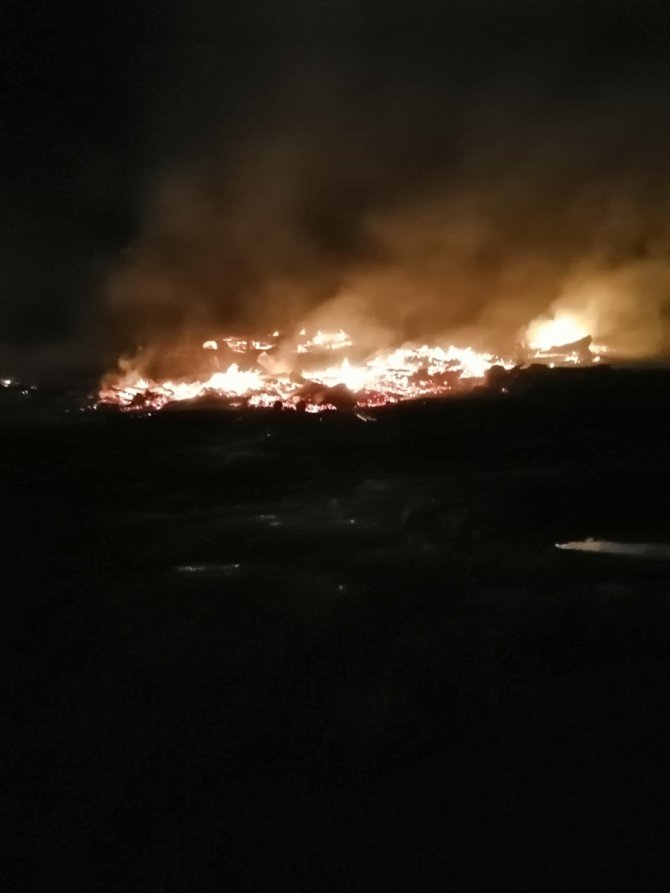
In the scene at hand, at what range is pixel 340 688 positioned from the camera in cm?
420

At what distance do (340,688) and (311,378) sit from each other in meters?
15.3

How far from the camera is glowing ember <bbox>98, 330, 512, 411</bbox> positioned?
639 inches

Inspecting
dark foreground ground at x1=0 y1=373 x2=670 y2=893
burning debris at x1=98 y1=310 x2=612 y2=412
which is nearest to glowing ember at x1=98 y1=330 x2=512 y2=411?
burning debris at x1=98 y1=310 x2=612 y2=412

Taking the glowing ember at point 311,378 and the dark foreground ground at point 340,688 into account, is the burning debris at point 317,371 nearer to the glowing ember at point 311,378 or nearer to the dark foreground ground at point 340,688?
the glowing ember at point 311,378

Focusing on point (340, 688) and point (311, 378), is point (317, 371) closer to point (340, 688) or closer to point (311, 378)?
point (311, 378)

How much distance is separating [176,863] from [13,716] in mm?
1374

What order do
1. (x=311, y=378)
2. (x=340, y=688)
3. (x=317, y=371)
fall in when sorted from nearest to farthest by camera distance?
1. (x=340, y=688)
2. (x=311, y=378)
3. (x=317, y=371)

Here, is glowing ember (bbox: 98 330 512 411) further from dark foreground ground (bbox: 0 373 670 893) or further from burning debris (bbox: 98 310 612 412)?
dark foreground ground (bbox: 0 373 670 893)

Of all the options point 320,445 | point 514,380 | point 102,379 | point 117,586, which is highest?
point 102,379

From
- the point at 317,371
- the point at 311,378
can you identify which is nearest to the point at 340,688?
the point at 311,378

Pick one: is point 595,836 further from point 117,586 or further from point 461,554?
point 117,586

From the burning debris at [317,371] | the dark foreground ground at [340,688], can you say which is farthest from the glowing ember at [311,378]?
the dark foreground ground at [340,688]

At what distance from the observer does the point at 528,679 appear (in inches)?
166

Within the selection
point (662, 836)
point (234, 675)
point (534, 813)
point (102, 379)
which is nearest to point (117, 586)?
point (234, 675)
